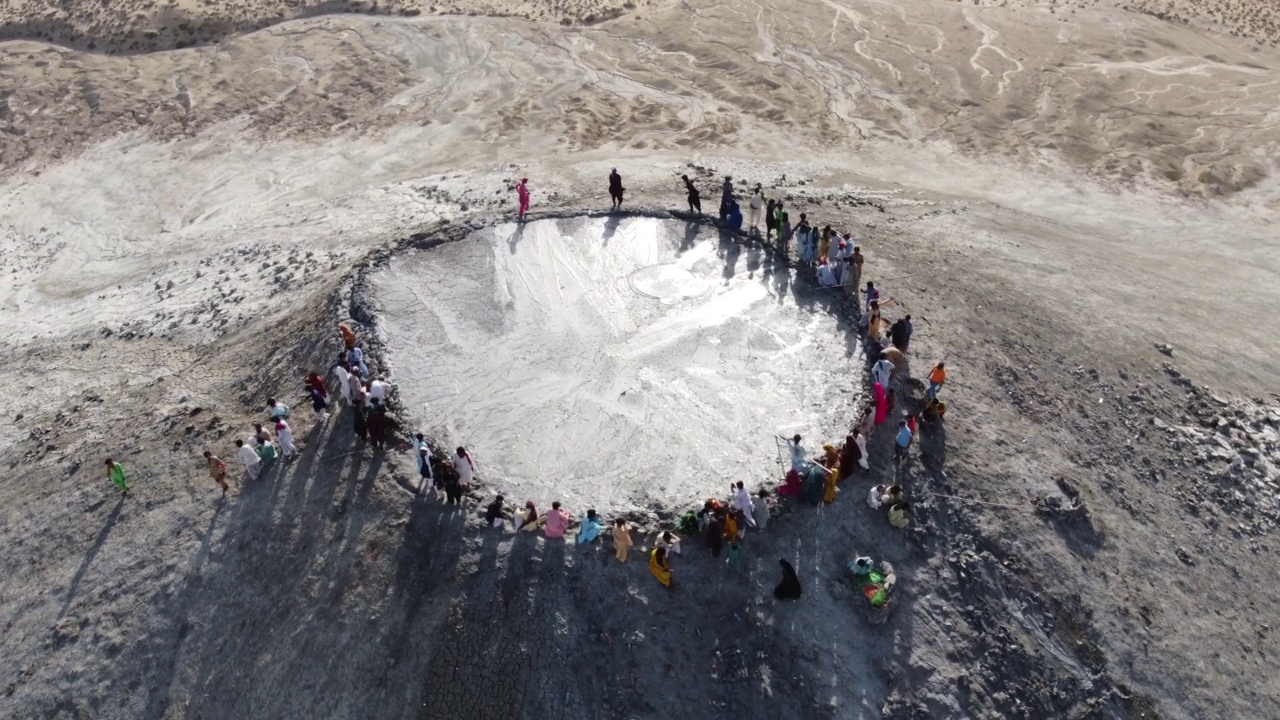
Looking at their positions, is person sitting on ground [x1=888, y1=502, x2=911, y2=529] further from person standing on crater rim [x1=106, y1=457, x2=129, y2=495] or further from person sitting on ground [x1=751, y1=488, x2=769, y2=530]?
person standing on crater rim [x1=106, y1=457, x2=129, y2=495]

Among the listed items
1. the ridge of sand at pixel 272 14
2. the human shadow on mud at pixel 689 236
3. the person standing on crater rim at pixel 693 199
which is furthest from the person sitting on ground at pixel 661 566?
the ridge of sand at pixel 272 14

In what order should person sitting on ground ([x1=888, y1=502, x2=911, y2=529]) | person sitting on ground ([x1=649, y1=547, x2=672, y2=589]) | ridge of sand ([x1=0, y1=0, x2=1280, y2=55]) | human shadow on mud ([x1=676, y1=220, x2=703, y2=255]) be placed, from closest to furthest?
person sitting on ground ([x1=649, y1=547, x2=672, y2=589]), person sitting on ground ([x1=888, y1=502, x2=911, y2=529]), human shadow on mud ([x1=676, y1=220, x2=703, y2=255]), ridge of sand ([x1=0, y1=0, x2=1280, y2=55])

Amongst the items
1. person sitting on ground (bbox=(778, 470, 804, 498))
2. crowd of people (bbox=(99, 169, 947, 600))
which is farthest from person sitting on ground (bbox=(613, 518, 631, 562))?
person sitting on ground (bbox=(778, 470, 804, 498))

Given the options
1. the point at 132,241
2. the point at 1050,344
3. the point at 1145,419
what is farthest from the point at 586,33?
the point at 1145,419

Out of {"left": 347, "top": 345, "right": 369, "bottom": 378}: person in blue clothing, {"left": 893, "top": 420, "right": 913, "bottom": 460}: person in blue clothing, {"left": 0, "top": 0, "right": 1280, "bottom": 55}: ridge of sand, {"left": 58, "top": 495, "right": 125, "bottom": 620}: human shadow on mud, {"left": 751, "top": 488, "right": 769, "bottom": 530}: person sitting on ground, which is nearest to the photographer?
{"left": 751, "top": 488, "right": 769, "bottom": 530}: person sitting on ground

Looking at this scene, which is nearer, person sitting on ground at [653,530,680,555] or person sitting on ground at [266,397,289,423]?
person sitting on ground at [653,530,680,555]

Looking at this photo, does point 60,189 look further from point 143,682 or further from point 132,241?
point 143,682
